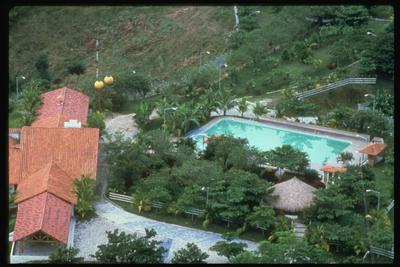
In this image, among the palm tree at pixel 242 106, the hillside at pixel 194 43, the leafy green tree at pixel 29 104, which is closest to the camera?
the leafy green tree at pixel 29 104

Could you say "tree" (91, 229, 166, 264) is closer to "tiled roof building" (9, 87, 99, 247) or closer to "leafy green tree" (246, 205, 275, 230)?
"tiled roof building" (9, 87, 99, 247)

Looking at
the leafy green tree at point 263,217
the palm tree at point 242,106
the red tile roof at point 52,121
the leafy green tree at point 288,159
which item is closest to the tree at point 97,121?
the red tile roof at point 52,121

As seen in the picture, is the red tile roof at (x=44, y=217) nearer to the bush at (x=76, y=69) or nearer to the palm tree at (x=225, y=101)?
the palm tree at (x=225, y=101)

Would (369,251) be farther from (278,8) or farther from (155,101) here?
(278,8)

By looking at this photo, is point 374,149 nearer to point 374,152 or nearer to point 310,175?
point 374,152

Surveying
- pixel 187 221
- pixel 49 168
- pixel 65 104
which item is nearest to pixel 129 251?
pixel 187 221

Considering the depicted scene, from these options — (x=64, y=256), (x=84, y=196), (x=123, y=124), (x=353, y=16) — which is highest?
(x=353, y=16)

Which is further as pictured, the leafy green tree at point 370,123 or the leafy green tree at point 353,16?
the leafy green tree at point 353,16

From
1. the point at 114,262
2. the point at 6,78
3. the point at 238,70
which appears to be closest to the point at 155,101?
the point at 238,70
